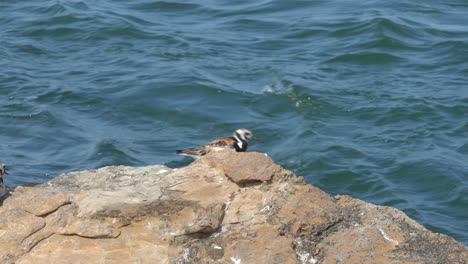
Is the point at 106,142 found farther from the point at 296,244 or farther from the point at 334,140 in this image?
the point at 296,244

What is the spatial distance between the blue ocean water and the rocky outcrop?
4.86m

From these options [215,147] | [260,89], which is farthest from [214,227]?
[260,89]

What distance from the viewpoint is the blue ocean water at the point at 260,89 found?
11.9 m

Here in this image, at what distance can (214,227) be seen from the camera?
526cm

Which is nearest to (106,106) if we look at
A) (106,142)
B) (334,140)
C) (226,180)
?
(106,142)

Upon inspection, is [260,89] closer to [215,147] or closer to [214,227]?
[215,147]


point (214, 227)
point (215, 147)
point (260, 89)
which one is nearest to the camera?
point (214, 227)

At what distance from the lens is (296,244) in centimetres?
518

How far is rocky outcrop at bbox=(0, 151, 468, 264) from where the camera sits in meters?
5.07

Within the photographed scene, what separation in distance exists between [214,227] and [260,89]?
400 inches

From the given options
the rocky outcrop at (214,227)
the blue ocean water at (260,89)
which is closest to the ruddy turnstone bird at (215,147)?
the blue ocean water at (260,89)

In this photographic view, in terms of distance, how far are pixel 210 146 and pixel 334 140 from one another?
14.7ft

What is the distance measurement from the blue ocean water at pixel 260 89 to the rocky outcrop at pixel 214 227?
191 inches

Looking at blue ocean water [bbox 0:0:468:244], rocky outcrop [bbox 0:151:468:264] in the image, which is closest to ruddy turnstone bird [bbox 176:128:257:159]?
blue ocean water [bbox 0:0:468:244]
